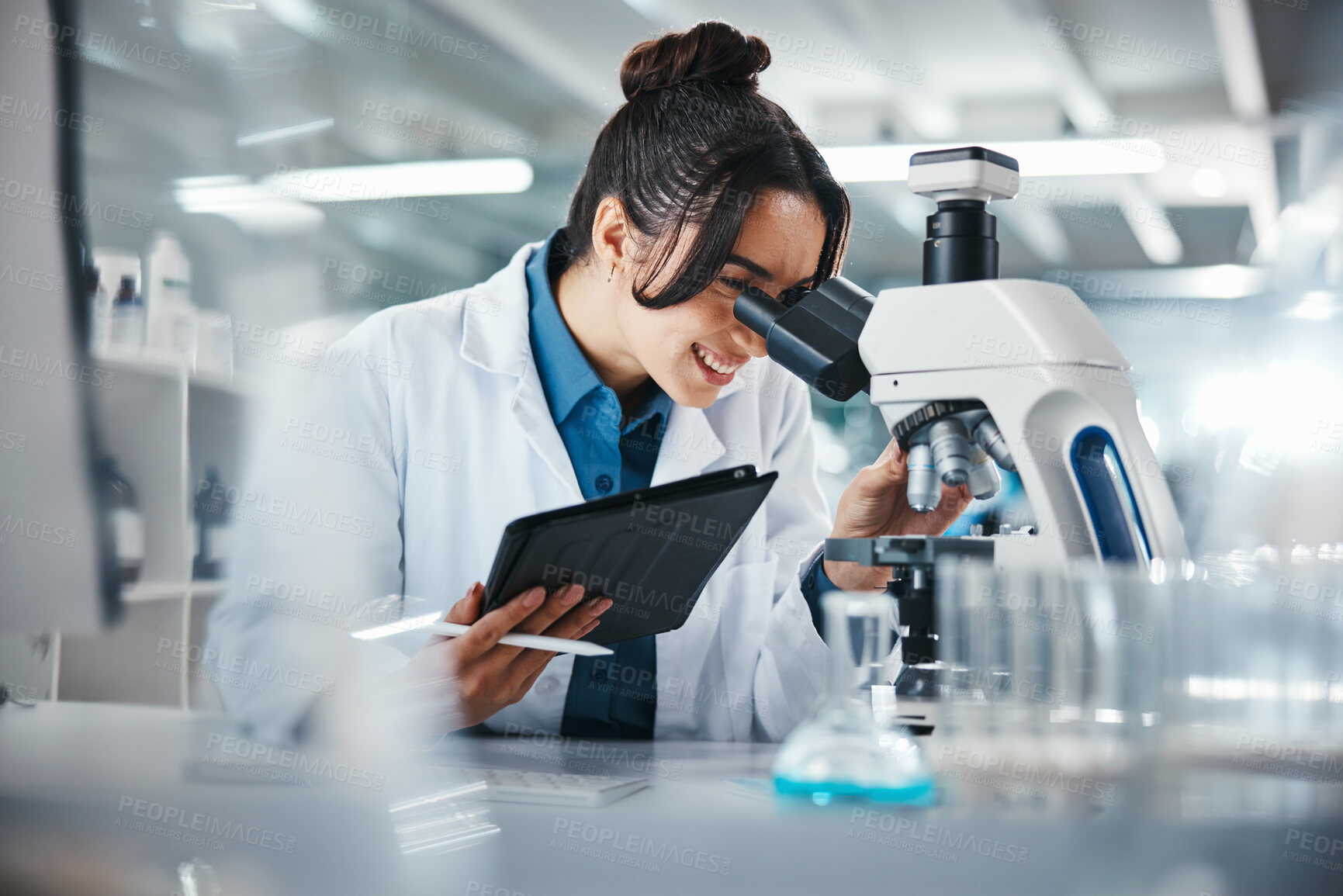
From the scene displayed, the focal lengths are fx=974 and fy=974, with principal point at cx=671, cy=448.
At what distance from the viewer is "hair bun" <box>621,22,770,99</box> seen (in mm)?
1334

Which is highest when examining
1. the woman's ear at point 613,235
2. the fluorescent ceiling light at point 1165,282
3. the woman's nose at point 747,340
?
the fluorescent ceiling light at point 1165,282

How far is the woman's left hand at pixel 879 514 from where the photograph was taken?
117cm

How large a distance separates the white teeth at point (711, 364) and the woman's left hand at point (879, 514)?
25cm

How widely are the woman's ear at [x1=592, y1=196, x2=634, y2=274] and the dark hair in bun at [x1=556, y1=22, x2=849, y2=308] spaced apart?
17mm

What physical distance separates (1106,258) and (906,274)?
4.05ft

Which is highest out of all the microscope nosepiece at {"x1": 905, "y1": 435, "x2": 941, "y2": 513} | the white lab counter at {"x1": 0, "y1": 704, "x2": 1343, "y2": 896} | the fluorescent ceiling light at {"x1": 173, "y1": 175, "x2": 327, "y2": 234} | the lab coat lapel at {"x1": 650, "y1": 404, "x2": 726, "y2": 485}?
the fluorescent ceiling light at {"x1": 173, "y1": 175, "x2": 327, "y2": 234}

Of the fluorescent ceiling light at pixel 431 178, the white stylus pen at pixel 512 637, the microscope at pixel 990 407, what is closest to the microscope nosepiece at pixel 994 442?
the microscope at pixel 990 407

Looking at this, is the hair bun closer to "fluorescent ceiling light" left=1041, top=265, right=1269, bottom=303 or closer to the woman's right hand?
the woman's right hand

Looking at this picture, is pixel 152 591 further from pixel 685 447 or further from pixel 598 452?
pixel 685 447

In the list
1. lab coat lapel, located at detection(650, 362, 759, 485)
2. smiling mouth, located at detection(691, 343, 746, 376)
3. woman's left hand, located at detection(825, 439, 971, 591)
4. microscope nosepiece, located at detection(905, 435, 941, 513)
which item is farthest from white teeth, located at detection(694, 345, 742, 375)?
microscope nosepiece, located at detection(905, 435, 941, 513)

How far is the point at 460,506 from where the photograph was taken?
143cm

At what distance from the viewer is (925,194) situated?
36.6 inches

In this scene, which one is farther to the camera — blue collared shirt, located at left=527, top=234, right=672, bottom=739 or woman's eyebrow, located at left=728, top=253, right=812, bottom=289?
blue collared shirt, located at left=527, top=234, right=672, bottom=739

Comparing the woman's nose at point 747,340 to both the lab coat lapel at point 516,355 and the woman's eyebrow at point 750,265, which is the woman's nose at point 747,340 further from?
the lab coat lapel at point 516,355
